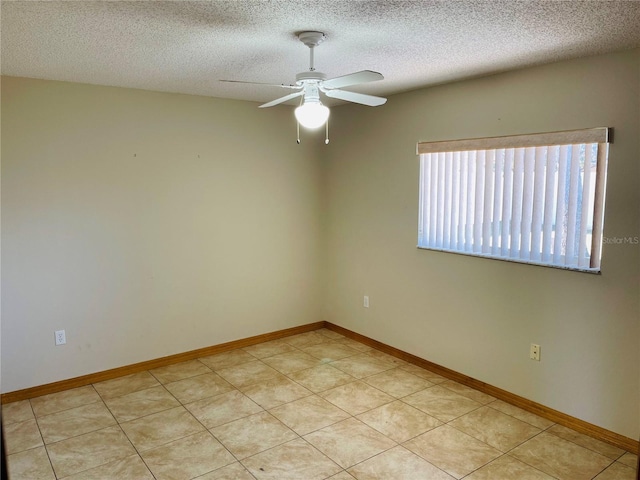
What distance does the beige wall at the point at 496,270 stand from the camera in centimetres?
271

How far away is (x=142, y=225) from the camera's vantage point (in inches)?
151

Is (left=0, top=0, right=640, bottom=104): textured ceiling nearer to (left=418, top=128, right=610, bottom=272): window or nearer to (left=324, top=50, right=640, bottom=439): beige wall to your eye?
(left=324, top=50, right=640, bottom=439): beige wall

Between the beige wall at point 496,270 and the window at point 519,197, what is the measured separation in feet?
0.23

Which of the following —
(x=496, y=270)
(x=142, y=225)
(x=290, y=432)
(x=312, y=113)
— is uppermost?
(x=312, y=113)

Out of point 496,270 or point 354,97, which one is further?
point 496,270

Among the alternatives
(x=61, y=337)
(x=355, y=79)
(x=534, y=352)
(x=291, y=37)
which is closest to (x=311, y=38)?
(x=291, y=37)

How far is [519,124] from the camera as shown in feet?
10.3

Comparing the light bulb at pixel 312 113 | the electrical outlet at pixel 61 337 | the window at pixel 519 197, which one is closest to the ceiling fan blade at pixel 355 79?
the light bulb at pixel 312 113

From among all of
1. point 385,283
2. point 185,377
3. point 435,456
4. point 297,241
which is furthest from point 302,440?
point 297,241

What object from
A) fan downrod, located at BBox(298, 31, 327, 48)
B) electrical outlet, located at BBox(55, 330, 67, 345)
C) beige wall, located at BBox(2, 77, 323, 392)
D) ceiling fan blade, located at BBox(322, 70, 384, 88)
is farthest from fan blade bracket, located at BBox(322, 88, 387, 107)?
electrical outlet, located at BBox(55, 330, 67, 345)

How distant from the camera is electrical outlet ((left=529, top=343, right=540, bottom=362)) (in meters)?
3.15

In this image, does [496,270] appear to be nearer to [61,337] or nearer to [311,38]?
[311,38]

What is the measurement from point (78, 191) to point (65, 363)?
1.31m

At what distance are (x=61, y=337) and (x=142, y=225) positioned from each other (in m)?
1.03
